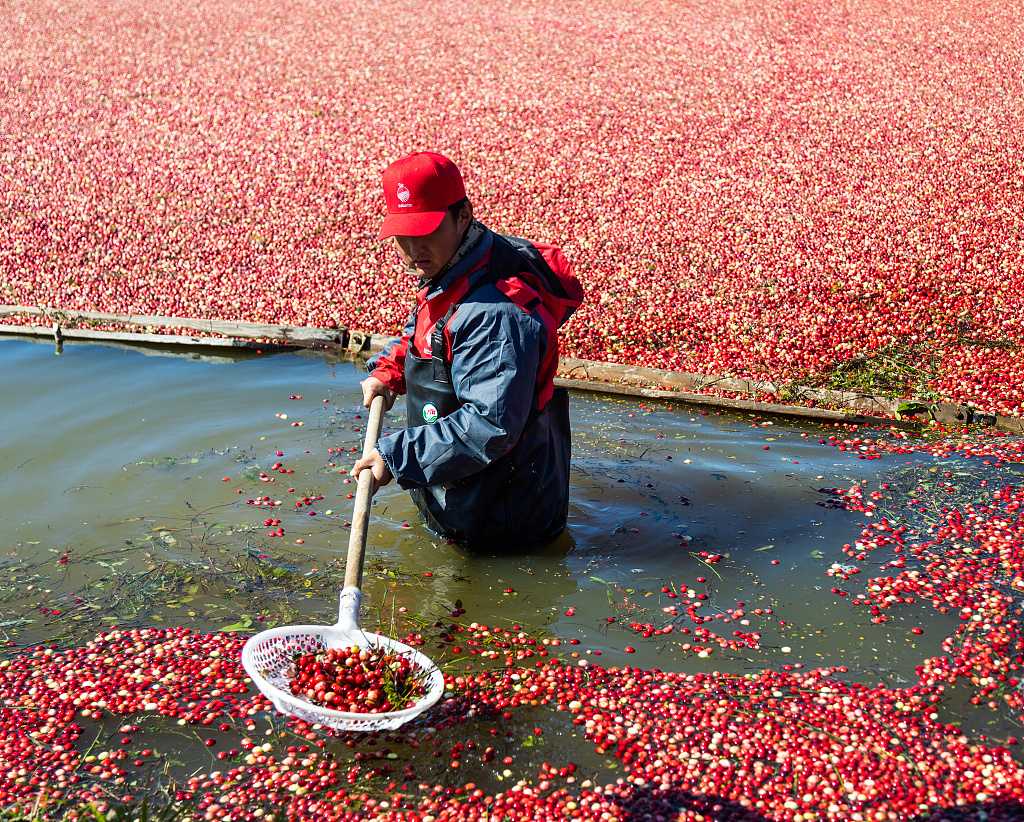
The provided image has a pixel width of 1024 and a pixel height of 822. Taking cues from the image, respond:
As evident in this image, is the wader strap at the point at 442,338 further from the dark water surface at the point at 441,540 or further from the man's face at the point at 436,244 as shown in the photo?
the dark water surface at the point at 441,540

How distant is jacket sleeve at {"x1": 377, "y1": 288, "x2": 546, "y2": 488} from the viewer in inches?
130

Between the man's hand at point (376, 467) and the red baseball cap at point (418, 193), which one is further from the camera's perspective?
the man's hand at point (376, 467)

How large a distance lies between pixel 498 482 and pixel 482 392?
727 millimetres

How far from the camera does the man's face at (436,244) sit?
11.1ft

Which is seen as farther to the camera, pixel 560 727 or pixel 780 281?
pixel 780 281

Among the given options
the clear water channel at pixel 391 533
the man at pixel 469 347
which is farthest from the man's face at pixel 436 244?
the clear water channel at pixel 391 533

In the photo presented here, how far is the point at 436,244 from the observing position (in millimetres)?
3391

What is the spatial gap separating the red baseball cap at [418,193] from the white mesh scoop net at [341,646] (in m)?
1.03

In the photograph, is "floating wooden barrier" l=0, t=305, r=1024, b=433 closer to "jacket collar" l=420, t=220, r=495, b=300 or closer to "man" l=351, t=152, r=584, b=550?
"man" l=351, t=152, r=584, b=550

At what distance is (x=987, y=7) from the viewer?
17719mm

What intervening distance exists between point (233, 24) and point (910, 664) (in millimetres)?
20453

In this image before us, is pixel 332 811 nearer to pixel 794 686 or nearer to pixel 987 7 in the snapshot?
pixel 794 686

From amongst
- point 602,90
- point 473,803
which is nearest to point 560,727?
point 473,803

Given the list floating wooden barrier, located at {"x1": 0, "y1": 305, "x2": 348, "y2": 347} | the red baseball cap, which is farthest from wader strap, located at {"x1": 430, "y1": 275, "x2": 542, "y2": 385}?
floating wooden barrier, located at {"x1": 0, "y1": 305, "x2": 348, "y2": 347}
